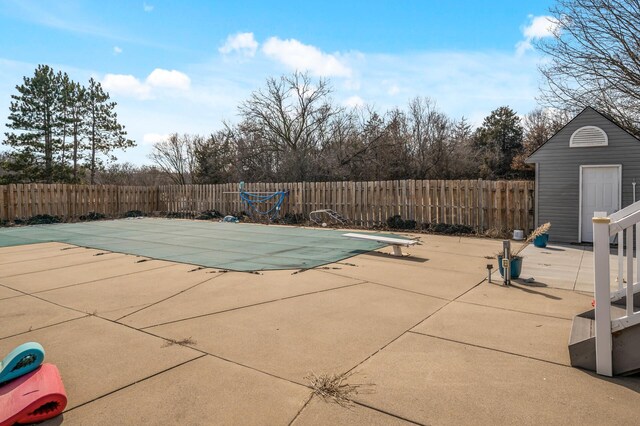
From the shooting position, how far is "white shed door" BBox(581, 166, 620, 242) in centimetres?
925

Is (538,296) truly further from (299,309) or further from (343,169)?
(343,169)

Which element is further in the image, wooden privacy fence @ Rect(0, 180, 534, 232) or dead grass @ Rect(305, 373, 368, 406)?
wooden privacy fence @ Rect(0, 180, 534, 232)

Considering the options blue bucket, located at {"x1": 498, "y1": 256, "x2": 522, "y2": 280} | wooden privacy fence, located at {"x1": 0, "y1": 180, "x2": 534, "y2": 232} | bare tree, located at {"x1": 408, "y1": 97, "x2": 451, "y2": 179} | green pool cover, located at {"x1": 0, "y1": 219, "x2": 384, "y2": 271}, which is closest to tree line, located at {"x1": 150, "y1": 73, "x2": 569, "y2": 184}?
bare tree, located at {"x1": 408, "y1": 97, "x2": 451, "y2": 179}

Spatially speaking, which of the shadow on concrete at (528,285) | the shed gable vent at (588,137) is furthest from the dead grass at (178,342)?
the shed gable vent at (588,137)

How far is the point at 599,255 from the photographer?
2.71 metres

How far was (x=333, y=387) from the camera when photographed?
2637 millimetres

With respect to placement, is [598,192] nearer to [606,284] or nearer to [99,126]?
[606,284]

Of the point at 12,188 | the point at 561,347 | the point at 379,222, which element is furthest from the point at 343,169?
the point at 561,347

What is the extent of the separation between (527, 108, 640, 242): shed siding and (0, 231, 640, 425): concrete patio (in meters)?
3.88

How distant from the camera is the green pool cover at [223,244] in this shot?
23.9ft

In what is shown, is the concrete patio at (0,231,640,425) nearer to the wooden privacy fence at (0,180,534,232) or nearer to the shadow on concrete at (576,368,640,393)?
the shadow on concrete at (576,368,640,393)

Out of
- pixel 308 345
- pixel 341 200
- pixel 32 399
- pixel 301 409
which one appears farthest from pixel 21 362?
pixel 341 200

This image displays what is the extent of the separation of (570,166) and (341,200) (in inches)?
282

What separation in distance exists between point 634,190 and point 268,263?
8536 millimetres
